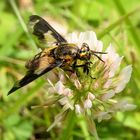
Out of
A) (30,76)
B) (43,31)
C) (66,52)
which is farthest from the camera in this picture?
(43,31)

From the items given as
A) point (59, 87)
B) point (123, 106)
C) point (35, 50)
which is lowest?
point (123, 106)

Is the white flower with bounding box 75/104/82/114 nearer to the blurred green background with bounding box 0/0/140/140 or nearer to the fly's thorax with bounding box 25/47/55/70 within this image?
the fly's thorax with bounding box 25/47/55/70

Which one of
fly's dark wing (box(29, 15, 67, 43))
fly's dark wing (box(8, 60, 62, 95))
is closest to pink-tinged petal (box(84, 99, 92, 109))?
fly's dark wing (box(8, 60, 62, 95))

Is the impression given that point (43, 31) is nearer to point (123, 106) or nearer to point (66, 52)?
point (66, 52)

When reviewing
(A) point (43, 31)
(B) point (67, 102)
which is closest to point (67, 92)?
(B) point (67, 102)

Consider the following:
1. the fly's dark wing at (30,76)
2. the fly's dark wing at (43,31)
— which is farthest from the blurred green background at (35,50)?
the fly's dark wing at (30,76)

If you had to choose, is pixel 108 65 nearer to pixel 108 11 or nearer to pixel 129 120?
pixel 129 120
